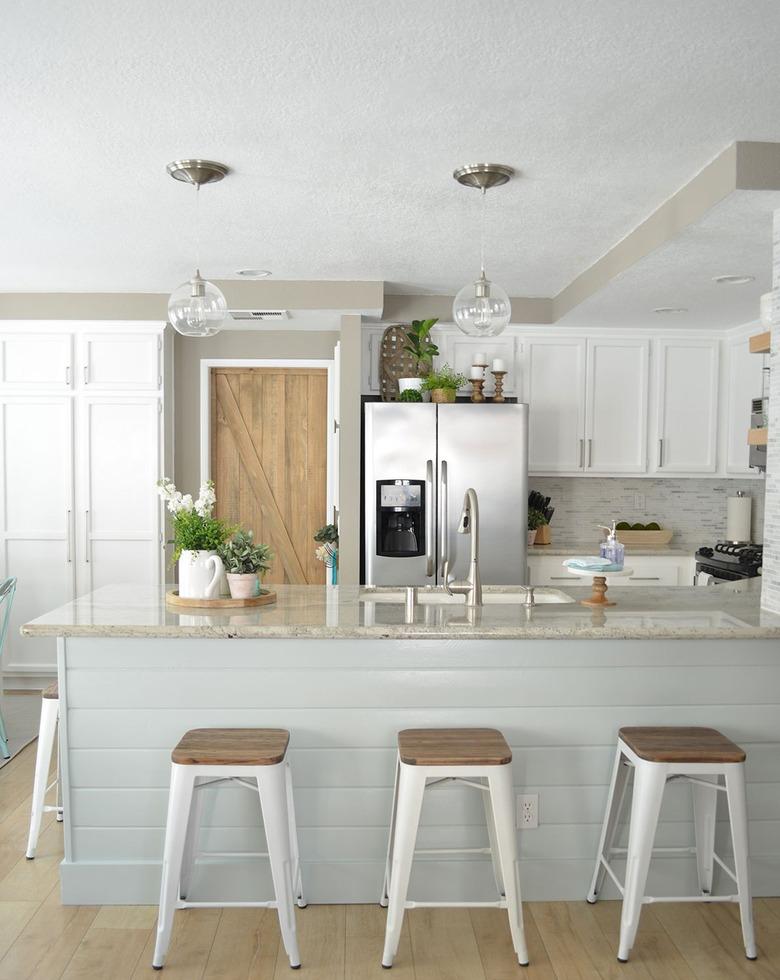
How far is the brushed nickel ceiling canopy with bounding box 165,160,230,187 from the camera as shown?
2926 millimetres

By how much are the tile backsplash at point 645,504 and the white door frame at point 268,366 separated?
1.32 meters

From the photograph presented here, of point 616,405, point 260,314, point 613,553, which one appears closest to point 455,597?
point 613,553

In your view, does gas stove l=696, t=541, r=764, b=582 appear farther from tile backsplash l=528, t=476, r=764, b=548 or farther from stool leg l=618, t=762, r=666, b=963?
stool leg l=618, t=762, r=666, b=963

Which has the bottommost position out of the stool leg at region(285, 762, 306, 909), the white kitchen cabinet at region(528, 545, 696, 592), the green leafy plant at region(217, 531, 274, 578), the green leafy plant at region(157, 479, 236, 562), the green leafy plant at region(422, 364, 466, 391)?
the stool leg at region(285, 762, 306, 909)

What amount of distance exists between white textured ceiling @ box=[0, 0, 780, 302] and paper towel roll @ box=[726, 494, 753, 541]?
2271 millimetres

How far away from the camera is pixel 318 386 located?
571cm

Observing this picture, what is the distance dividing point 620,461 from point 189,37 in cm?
394

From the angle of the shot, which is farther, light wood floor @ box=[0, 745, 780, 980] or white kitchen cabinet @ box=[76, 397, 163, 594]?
white kitchen cabinet @ box=[76, 397, 163, 594]

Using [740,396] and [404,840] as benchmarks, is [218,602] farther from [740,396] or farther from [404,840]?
[740,396]

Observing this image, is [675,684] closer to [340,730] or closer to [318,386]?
[340,730]

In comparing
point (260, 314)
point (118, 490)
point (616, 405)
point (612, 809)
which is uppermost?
point (260, 314)

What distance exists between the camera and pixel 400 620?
108 inches

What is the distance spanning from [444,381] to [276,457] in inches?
56.5

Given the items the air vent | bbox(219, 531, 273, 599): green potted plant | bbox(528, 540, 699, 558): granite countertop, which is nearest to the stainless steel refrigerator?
bbox(528, 540, 699, 558): granite countertop
